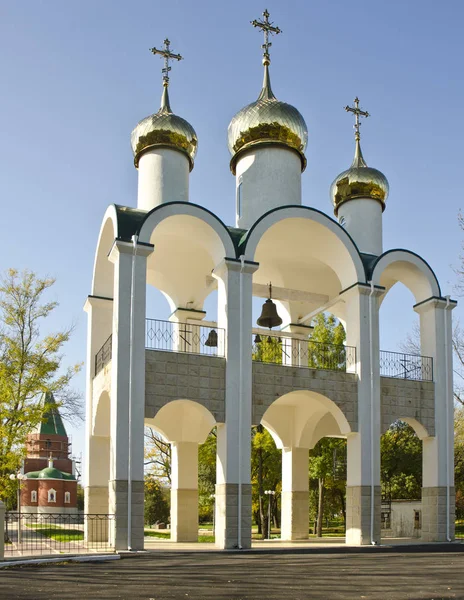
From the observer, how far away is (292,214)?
17703 millimetres

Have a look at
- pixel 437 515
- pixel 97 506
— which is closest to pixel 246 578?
pixel 97 506

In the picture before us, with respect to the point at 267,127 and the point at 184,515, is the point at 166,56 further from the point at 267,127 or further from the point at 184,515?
the point at 184,515

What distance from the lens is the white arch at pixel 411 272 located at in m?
18.8

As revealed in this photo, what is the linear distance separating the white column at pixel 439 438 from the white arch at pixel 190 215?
5.95m

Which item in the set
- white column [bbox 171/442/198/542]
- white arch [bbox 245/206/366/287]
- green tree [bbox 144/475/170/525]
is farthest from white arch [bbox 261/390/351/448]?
green tree [bbox 144/475/170/525]

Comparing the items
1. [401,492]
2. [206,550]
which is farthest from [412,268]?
[401,492]

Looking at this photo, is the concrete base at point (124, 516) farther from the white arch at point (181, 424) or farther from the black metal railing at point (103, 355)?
the white arch at point (181, 424)

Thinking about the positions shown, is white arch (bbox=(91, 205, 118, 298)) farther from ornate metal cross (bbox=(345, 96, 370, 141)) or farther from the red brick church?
the red brick church

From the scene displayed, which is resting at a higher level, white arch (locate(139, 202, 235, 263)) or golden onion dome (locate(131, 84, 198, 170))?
golden onion dome (locate(131, 84, 198, 170))

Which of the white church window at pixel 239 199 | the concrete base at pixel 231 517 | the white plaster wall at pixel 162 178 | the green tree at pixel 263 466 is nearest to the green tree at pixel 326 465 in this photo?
the green tree at pixel 263 466

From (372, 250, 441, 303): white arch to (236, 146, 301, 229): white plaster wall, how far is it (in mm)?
2804

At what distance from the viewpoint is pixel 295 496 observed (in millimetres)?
20734

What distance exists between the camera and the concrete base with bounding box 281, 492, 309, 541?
20672 mm

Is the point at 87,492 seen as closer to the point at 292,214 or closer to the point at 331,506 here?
the point at 292,214
